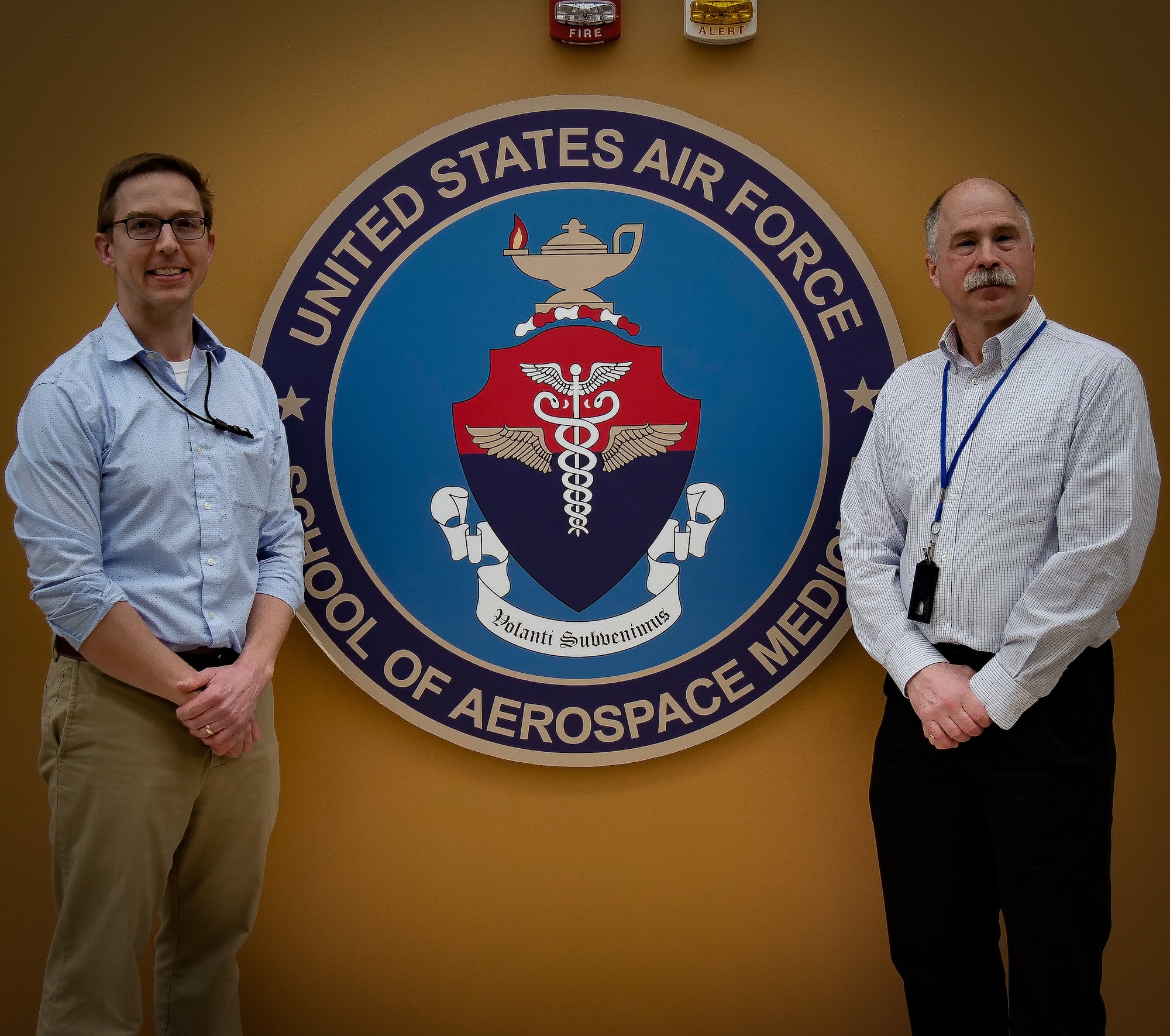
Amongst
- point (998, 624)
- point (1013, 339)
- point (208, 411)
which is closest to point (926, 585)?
point (998, 624)

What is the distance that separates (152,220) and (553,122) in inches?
32.0

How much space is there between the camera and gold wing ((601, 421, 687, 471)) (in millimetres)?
1971

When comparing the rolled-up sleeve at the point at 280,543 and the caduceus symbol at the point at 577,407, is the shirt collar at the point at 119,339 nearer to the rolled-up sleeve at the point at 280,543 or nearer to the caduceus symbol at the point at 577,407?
the rolled-up sleeve at the point at 280,543

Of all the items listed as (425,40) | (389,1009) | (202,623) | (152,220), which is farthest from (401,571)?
(425,40)

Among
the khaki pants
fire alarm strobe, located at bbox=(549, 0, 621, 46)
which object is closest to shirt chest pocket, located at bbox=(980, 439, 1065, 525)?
fire alarm strobe, located at bbox=(549, 0, 621, 46)

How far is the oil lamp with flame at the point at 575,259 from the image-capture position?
1.95 m

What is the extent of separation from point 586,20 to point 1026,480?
4.05ft

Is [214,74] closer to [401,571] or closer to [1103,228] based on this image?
[401,571]

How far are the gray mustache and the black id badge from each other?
0.47 meters

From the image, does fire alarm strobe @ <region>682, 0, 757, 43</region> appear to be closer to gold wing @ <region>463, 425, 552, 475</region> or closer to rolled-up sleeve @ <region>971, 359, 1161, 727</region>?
gold wing @ <region>463, 425, 552, 475</region>

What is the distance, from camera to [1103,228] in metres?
1.96

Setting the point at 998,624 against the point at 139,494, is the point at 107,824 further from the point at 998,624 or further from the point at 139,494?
the point at 998,624

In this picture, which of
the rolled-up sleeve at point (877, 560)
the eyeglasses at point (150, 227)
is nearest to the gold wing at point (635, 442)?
the rolled-up sleeve at point (877, 560)

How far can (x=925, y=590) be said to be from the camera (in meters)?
1.62
